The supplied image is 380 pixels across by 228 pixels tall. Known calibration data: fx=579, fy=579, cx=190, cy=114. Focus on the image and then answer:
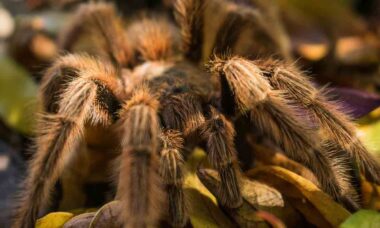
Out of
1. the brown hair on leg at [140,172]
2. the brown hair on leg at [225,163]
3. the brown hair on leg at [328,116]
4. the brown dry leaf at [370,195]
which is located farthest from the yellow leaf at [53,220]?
the brown dry leaf at [370,195]

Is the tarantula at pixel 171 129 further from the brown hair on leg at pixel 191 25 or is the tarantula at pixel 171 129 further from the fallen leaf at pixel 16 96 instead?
the fallen leaf at pixel 16 96

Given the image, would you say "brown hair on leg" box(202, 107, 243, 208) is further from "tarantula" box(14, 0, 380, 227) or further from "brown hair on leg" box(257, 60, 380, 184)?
"brown hair on leg" box(257, 60, 380, 184)

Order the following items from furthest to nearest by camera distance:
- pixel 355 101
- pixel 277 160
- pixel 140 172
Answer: pixel 355 101 → pixel 277 160 → pixel 140 172

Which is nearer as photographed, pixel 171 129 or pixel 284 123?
pixel 284 123

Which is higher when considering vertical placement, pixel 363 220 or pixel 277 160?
pixel 277 160

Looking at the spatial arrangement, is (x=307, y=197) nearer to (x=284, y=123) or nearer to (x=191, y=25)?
(x=284, y=123)

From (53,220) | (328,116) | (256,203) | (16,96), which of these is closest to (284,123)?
(328,116)

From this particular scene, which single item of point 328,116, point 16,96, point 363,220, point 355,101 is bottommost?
point 363,220

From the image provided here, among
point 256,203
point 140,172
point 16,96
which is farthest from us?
point 16,96
